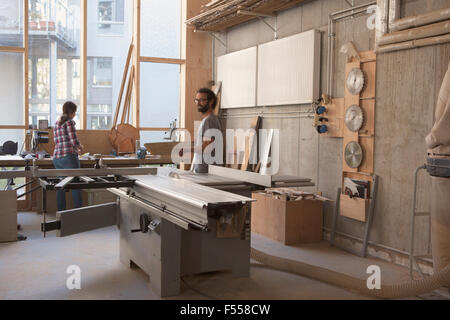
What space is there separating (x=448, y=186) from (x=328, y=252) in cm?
159

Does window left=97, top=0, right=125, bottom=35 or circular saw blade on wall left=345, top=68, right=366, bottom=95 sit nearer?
circular saw blade on wall left=345, top=68, right=366, bottom=95

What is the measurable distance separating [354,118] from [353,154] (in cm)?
34

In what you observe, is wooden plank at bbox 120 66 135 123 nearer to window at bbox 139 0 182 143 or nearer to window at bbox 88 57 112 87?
window at bbox 139 0 182 143

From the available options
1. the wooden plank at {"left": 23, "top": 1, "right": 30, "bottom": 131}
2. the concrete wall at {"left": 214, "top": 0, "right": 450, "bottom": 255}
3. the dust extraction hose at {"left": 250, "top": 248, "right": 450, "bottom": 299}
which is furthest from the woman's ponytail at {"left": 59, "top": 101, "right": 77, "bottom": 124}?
the dust extraction hose at {"left": 250, "top": 248, "right": 450, "bottom": 299}

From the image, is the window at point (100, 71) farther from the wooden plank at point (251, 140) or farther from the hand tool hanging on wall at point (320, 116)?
A: the hand tool hanging on wall at point (320, 116)

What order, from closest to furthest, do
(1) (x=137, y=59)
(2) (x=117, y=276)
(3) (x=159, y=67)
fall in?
(2) (x=117, y=276) → (1) (x=137, y=59) → (3) (x=159, y=67)

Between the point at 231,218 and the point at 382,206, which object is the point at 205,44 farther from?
→ the point at 231,218

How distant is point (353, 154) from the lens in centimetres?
443

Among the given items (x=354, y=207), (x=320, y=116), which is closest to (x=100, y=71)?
(x=320, y=116)

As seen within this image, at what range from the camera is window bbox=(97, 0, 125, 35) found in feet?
22.9

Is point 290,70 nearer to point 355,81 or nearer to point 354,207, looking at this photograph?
point 355,81

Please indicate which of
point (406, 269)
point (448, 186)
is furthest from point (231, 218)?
point (406, 269)

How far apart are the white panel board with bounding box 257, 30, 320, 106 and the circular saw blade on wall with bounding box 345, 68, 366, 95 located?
1.69 feet

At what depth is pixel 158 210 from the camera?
3.06 metres
